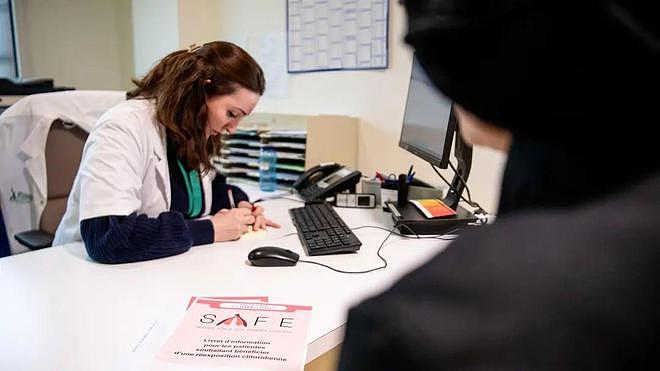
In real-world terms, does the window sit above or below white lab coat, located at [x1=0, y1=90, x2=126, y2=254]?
above

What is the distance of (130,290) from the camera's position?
1001mm

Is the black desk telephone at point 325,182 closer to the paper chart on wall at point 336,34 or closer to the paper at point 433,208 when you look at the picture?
the paper at point 433,208

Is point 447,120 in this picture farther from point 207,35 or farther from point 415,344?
point 207,35

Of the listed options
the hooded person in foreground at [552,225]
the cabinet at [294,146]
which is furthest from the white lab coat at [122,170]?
the hooded person in foreground at [552,225]

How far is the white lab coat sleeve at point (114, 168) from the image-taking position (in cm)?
116

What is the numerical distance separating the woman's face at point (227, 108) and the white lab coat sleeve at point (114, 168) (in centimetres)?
20

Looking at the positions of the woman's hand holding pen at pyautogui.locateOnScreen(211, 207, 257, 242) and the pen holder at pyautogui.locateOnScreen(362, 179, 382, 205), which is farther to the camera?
the pen holder at pyautogui.locateOnScreen(362, 179, 382, 205)

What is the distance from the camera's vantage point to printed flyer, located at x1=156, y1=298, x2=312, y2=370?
736 mm

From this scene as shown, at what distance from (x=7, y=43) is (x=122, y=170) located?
244 centimetres

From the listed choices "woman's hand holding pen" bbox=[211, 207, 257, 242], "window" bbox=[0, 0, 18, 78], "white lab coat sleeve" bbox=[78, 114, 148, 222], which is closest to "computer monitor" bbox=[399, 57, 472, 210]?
"woman's hand holding pen" bbox=[211, 207, 257, 242]

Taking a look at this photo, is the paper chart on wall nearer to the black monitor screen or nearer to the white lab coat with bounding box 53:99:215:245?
the black monitor screen

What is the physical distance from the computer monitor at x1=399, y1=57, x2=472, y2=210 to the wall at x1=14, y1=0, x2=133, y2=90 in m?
2.31

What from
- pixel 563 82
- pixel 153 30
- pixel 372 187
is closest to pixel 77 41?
pixel 153 30

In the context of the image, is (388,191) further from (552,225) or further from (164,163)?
(552,225)
